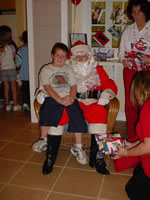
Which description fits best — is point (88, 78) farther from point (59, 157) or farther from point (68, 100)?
point (59, 157)

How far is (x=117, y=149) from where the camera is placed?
66.6 inches

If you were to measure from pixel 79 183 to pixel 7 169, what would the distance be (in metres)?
0.72

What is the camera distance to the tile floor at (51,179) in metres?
1.97

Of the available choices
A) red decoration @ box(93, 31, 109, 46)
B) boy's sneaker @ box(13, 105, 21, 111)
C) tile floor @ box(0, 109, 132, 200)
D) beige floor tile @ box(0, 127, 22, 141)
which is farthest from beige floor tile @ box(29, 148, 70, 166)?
red decoration @ box(93, 31, 109, 46)

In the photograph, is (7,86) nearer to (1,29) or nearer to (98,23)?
(1,29)

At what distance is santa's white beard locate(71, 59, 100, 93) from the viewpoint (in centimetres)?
268

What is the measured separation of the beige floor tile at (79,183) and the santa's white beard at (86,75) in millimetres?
887

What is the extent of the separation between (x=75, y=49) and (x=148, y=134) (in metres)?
1.52

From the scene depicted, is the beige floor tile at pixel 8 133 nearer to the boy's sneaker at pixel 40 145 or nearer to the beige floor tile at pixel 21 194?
the boy's sneaker at pixel 40 145

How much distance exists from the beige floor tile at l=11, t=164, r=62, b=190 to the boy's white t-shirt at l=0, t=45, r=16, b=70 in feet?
6.77

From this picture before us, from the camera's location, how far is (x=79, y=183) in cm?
213

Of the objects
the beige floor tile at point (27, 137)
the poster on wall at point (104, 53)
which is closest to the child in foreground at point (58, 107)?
the beige floor tile at point (27, 137)

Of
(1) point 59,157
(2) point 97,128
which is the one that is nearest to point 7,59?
(1) point 59,157

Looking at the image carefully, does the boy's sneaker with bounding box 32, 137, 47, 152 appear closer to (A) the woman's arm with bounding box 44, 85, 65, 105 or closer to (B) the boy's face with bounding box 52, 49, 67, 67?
(A) the woman's arm with bounding box 44, 85, 65, 105
